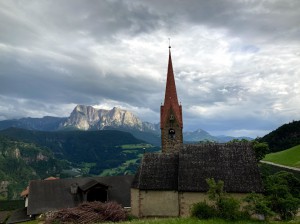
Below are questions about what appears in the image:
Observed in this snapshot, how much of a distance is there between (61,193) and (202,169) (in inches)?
879

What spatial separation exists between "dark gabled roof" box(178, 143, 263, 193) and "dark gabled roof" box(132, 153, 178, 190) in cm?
153

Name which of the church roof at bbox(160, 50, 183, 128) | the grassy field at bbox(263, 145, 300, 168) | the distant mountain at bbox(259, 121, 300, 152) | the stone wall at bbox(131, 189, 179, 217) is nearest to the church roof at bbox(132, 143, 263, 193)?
the stone wall at bbox(131, 189, 179, 217)

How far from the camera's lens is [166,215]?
37.9m

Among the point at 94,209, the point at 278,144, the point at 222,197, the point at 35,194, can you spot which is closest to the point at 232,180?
the point at 222,197

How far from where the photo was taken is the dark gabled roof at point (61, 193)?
1740 inches

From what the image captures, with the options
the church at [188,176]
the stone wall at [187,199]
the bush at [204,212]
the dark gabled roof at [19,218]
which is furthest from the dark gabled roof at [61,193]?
the bush at [204,212]

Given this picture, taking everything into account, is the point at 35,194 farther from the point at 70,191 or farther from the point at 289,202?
the point at 289,202

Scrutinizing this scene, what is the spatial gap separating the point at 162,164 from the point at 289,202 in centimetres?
1639

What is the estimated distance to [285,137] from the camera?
518 feet

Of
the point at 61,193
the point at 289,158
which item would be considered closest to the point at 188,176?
the point at 61,193

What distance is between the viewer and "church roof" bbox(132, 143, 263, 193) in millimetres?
36188

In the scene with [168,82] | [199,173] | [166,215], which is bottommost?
[166,215]

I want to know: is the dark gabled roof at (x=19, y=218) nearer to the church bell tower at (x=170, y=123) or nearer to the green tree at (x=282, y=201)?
the church bell tower at (x=170, y=123)

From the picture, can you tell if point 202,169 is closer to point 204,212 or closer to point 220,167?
point 220,167
